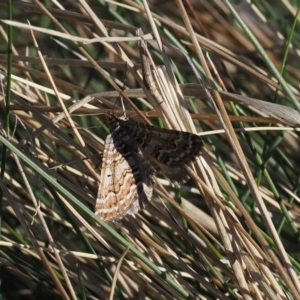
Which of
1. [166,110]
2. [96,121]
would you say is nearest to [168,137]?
[166,110]


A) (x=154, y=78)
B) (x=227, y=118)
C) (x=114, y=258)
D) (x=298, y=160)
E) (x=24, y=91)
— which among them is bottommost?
(x=298, y=160)

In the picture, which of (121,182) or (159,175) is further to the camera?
(159,175)

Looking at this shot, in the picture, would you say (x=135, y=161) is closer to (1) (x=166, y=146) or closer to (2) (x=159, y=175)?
(1) (x=166, y=146)

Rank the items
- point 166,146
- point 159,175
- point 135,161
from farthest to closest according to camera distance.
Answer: point 159,175
point 135,161
point 166,146

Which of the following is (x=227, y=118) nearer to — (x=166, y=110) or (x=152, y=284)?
(x=166, y=110)

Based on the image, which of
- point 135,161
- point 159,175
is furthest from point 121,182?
point 159,175
